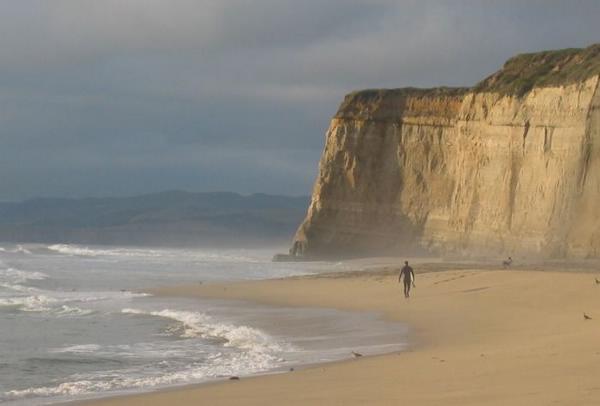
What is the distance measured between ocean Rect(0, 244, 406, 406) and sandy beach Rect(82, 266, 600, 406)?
976 mm

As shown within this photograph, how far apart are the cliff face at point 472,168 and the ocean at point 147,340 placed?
18239mm

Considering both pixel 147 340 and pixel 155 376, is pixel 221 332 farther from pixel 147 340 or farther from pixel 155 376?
pixel 155 376

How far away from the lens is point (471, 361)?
1101 centimetres

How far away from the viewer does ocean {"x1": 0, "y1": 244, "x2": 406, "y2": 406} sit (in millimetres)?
A: 12719

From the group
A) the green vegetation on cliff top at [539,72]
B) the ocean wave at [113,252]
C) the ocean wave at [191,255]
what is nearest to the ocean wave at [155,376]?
the green vegetation on cliff top at [539,72]

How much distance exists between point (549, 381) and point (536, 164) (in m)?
33.9

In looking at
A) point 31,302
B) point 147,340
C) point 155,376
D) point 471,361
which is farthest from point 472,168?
point 471,361

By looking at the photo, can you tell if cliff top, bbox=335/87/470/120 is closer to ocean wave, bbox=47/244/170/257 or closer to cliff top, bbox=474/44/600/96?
cliff top, bbox=474/44/600/96

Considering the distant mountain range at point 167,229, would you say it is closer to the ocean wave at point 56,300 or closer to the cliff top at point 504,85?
the cliff top at point 504,85

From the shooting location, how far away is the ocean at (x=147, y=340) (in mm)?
12719

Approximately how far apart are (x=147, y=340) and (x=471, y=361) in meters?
7.65

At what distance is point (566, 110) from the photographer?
1570 inches

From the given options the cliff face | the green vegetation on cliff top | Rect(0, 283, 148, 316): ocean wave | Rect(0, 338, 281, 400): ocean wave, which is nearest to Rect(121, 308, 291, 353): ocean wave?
Rect(0, 338, 281, 400): ocean wave

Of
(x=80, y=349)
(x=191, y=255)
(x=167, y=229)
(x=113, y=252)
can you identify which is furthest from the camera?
(x=167, y=229)
